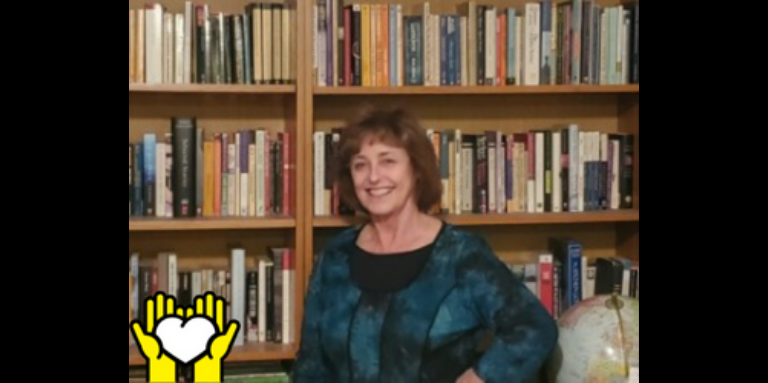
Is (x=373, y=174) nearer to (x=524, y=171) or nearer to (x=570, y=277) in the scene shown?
(x=524, y=171)

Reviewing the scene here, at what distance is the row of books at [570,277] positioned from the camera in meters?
2.57

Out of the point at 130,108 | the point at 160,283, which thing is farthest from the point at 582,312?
the point at 130,108

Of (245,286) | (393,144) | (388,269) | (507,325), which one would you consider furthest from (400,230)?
(245,286)

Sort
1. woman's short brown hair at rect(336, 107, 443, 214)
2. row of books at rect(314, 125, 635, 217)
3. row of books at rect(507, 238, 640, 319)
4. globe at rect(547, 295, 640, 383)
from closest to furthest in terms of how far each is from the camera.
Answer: globe at rect(547, 295, 640, 383)
woman's short brown hair at rect(336, 107, 443, 214)
row of books at rect(314, 125, 635, 217)
row of books at rect(507, 238, 640, 319)

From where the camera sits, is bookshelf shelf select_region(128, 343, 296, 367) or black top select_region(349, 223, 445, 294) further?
bookshelf shelf select_region(128, 343, 296, 367)

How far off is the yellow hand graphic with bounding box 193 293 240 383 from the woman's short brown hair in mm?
420

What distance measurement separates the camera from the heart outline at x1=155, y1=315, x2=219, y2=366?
7.41 ft

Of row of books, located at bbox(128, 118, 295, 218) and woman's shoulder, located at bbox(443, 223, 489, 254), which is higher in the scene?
row of books, located at bbox(128, 118, 295, 218)

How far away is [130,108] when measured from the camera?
7.98ft

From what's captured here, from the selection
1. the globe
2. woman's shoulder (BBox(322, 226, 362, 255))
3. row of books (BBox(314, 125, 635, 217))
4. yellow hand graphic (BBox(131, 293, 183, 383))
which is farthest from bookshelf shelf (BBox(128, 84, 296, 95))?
the globe

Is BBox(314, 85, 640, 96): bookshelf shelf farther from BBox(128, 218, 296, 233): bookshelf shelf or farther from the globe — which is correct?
the globe

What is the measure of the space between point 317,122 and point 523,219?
57 cm
